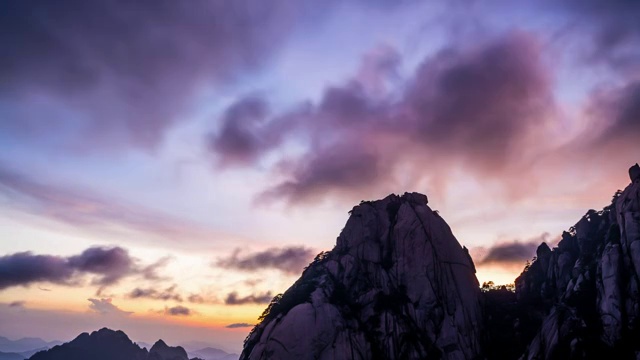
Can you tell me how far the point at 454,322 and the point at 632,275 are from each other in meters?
38.7

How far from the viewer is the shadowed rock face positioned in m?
96.1

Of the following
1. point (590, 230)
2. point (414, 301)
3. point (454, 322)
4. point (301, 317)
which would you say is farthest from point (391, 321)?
point (590, 230)

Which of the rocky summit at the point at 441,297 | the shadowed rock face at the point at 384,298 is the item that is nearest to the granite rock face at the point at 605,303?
the rocky summit at the point at 441,297

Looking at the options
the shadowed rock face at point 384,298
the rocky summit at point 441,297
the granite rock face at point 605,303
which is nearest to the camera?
the granite rock face at point 605,303

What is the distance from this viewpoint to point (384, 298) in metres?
106

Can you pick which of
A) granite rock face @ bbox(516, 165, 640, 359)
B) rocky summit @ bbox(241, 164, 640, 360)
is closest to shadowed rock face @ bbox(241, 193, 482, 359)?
rocky summit @ bbox(241, 164, 640, 360)

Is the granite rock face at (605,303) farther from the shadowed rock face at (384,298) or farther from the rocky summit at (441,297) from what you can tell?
the shadowed rock face at (384,298)

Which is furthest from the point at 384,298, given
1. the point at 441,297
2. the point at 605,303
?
the point at 605,303

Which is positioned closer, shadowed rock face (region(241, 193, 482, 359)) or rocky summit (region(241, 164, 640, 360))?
rocky summit (region(241, 164, 640, 360))

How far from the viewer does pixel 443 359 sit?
94.8 m

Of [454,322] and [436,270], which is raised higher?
[436,270]

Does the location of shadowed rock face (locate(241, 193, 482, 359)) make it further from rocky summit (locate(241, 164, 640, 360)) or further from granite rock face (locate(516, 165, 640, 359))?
granite rock face (locate(516, 165, 640, 359))

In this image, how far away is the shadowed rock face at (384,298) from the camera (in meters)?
96.1

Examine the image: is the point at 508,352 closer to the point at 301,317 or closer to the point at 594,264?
the point at 594,264
